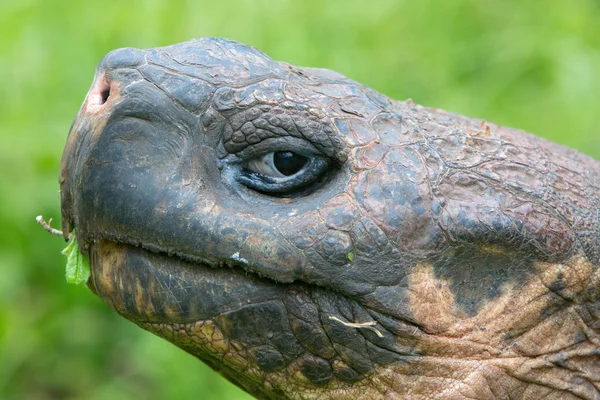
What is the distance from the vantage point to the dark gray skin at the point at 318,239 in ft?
8.04

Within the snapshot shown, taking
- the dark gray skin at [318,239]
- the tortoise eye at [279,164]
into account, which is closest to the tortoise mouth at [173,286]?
the dark gray skin at [318,239]

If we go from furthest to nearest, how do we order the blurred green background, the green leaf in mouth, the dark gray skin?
the blurred green background → the green leaf in mouth → the dark gray skin

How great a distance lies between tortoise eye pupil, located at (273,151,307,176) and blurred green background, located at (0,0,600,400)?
253 cm

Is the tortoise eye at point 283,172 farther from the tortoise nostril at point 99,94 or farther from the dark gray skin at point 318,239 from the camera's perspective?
the tortoise nostril at point 99,94

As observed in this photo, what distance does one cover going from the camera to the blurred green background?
536 centimetres

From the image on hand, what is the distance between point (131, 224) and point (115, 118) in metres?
0.27

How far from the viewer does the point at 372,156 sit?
8.20ft

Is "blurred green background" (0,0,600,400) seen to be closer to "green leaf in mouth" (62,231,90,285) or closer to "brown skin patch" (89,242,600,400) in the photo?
"green leaf in mouth" (62,231,90,285)

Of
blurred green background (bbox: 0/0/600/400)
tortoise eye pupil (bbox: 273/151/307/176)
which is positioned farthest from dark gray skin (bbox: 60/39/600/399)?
blurred green background (bbox: 0/0/600/400)

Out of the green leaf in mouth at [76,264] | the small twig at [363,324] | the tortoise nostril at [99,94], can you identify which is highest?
the tortoise nostril at [99,94]

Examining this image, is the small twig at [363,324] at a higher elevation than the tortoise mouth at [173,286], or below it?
higher

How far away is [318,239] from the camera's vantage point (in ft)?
7.97

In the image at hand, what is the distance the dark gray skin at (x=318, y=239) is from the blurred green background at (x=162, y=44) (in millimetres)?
2423

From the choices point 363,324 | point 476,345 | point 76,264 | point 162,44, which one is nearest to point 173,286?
point 76,264
